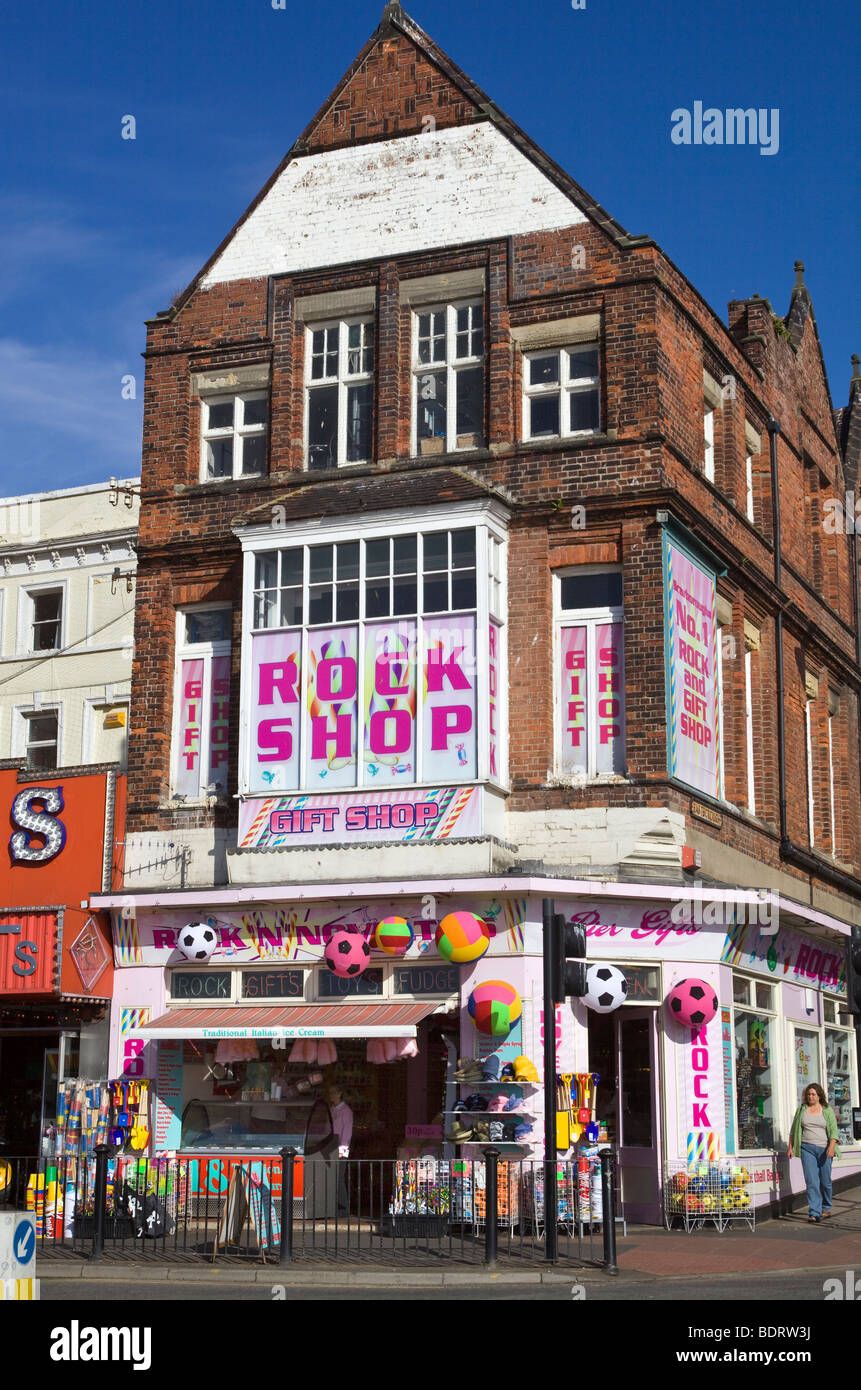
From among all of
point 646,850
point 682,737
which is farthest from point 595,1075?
point 682,737

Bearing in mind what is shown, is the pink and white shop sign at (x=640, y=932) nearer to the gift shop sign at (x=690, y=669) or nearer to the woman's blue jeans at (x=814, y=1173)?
the gift shop sign at (x=690, y=669)

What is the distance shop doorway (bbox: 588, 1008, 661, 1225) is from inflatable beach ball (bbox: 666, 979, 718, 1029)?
37cm

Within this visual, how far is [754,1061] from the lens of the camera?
2262cm

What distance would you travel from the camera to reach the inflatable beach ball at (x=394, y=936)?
803 inches

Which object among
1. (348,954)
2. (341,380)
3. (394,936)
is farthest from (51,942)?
(341,380)

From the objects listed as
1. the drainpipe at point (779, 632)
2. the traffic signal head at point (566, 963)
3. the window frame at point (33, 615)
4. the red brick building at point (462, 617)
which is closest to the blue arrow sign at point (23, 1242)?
the traffic signal head at point (566, 963)

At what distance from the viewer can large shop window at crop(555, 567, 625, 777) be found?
21.7m

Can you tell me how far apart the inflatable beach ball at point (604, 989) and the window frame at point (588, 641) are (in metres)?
2.60

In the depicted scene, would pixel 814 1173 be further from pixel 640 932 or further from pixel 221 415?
pixel 221 415

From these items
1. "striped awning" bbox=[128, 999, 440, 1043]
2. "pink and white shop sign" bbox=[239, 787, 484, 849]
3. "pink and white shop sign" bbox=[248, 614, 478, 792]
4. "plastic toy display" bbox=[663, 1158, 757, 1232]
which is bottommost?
"plastic toy display" bbox=[663, 1158, 757, 1232]

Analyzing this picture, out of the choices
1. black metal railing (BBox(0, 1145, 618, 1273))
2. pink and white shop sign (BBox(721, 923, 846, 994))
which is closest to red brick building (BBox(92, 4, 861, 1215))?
pink and white shop sign (BBox(721, 923, 846, 994))

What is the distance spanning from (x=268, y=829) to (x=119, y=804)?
9.55 feet

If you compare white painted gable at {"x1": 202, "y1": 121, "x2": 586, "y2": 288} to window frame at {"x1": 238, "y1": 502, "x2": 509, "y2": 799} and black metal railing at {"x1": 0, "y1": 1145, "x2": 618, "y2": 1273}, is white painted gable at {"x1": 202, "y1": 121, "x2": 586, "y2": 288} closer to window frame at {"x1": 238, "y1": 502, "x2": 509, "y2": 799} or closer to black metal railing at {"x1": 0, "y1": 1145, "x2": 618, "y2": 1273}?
window frame at {"x1": 238, "y1": 502, "x2": 509, "y2": 799}

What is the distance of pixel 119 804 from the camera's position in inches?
933
